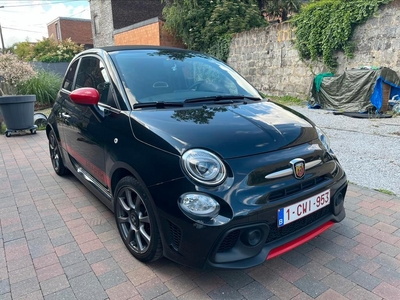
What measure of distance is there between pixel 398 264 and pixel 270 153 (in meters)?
1.32

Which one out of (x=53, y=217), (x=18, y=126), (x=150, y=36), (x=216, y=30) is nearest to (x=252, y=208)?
(x=53, y=217)

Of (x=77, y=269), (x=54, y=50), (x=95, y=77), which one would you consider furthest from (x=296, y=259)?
(x=54, y=50)

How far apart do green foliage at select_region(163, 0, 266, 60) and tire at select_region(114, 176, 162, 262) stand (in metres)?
13.4

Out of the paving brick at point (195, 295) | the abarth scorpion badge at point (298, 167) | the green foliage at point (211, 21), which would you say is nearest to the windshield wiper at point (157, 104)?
the abarth scorpion badge at point (298, 167)

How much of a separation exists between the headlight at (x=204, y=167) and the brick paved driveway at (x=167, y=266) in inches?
31.0

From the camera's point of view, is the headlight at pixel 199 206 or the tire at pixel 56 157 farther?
the tire at pixel 56 157

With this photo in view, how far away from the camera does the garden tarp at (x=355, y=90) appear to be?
8452 mm

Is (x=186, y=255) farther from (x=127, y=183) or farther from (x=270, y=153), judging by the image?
(x=270, y=153)

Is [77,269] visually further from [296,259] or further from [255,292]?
[296,259]

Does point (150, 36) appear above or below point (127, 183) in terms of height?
above

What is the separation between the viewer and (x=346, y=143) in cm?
565

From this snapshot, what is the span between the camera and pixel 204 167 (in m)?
1.88

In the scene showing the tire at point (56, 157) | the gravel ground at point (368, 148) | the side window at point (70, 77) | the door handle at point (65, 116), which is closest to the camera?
the door handle at point (65, 116)

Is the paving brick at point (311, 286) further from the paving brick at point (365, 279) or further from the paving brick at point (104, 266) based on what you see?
the paving brick at point (104, 266)
